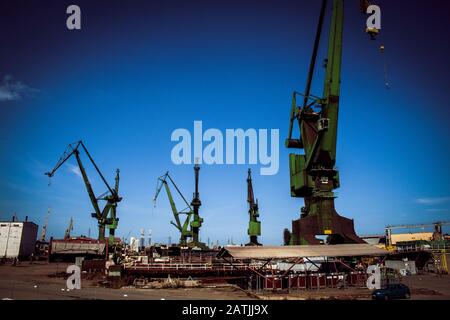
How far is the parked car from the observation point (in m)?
20.4

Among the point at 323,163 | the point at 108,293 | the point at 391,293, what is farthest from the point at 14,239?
the point at 391,293

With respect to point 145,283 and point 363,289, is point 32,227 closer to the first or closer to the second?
point 145,283

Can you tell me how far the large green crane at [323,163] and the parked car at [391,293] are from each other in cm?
1236

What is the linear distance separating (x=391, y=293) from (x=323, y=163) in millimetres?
16828

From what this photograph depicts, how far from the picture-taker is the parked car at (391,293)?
20.4 metres

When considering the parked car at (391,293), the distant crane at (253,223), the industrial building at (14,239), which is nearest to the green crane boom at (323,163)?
the parked car at (391,293)

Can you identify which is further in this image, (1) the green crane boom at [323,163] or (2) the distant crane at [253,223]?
(2) the distant crane at [253,223]

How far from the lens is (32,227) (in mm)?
84500

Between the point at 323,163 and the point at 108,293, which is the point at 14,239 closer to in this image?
the point at 108,293

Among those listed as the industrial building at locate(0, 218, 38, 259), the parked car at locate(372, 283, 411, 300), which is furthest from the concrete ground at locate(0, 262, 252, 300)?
the industrial building at locate(0, 218, 38, 259)

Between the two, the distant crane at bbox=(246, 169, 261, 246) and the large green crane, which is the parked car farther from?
the distant crane at bbox=(246, 169, 261, 246)

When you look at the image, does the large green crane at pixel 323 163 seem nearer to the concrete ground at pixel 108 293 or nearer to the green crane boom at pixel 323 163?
the green crane boom at pixel 323 163

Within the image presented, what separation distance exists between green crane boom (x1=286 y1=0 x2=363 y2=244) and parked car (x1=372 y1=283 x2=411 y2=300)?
12.4 metres

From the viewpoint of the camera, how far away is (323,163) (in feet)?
116
